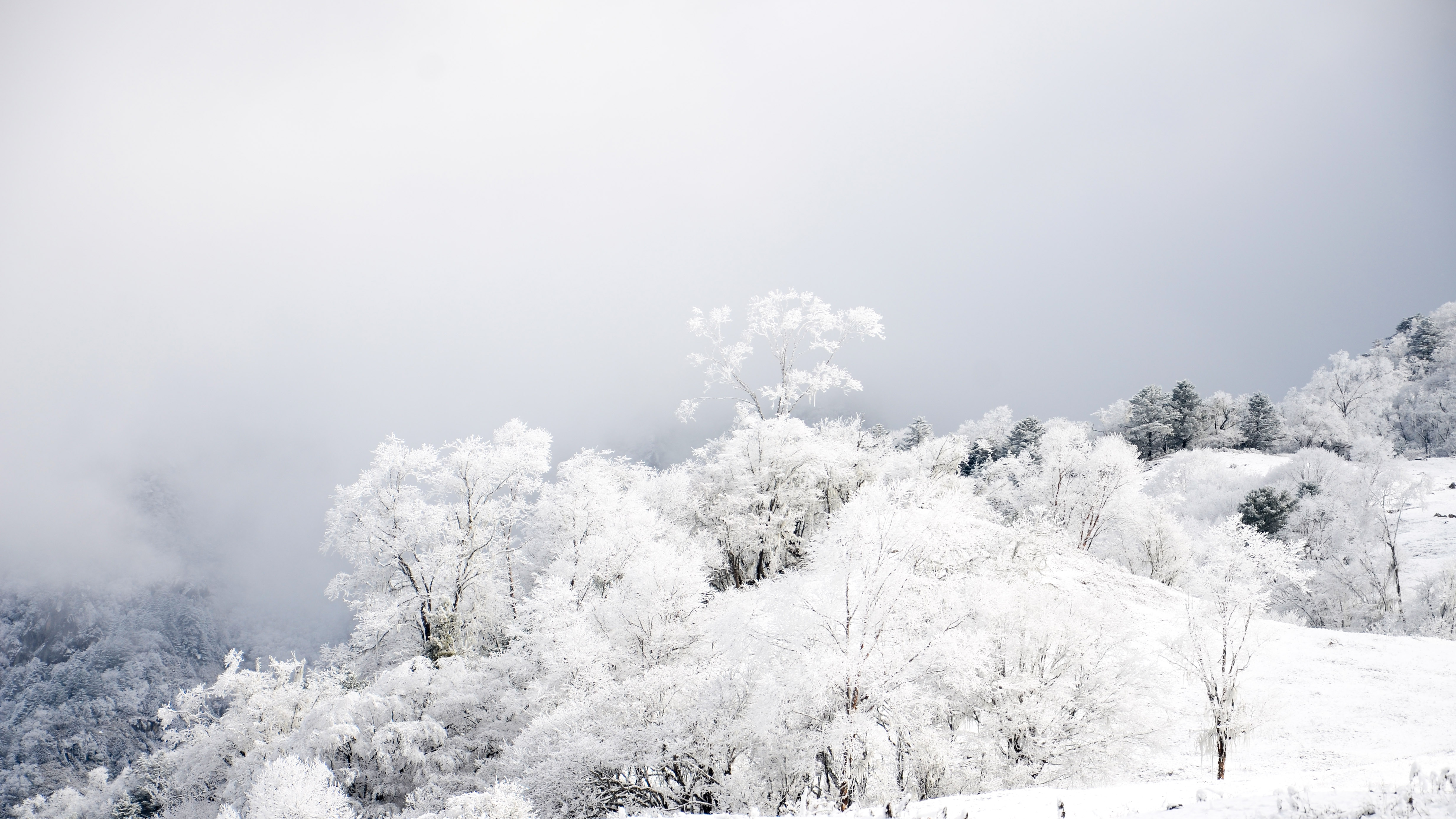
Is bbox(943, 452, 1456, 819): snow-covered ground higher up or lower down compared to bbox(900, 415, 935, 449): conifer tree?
lower down

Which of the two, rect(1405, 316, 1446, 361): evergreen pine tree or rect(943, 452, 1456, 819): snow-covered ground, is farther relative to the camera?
rect(1405, 316, 1446, 361): evergreen pine tree

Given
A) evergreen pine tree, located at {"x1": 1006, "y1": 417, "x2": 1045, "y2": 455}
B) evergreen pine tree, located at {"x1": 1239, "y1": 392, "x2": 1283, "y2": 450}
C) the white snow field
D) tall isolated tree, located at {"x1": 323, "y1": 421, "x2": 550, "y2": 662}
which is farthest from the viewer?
evergreen pine tree, located at {"x1": 1006, "y1": 417, "x2": 1045, "y2": 455}

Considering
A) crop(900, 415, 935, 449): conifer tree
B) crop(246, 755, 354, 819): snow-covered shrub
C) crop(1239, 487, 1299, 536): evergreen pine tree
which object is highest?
crop(900, 415, 935, 449): conifer tree

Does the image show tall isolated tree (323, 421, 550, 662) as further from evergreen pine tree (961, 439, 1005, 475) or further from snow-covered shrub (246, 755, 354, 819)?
evergreen pine tree (961, 439, 1005, 475)

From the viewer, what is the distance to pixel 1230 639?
18.7 m

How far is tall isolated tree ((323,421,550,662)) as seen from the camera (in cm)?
2966

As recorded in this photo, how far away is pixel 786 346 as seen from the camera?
31078 millimetres

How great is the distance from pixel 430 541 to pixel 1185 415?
95617 millimetres

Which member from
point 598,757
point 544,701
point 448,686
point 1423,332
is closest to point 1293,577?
point 598,757

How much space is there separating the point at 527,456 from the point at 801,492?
15214 millimetres

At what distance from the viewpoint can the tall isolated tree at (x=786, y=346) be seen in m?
30.1

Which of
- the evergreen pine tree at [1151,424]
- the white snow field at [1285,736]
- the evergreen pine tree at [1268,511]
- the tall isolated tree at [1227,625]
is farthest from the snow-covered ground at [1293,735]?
the evergreen pine tree at [1151,424]

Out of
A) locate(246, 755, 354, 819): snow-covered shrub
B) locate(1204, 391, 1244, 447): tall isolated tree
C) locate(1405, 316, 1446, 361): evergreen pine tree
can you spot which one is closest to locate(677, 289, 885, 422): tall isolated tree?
locate(246, 755, 354, 819): snow-covered shrub

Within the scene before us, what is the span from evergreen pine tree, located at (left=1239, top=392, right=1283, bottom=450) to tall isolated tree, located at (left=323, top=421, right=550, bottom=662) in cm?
9460
